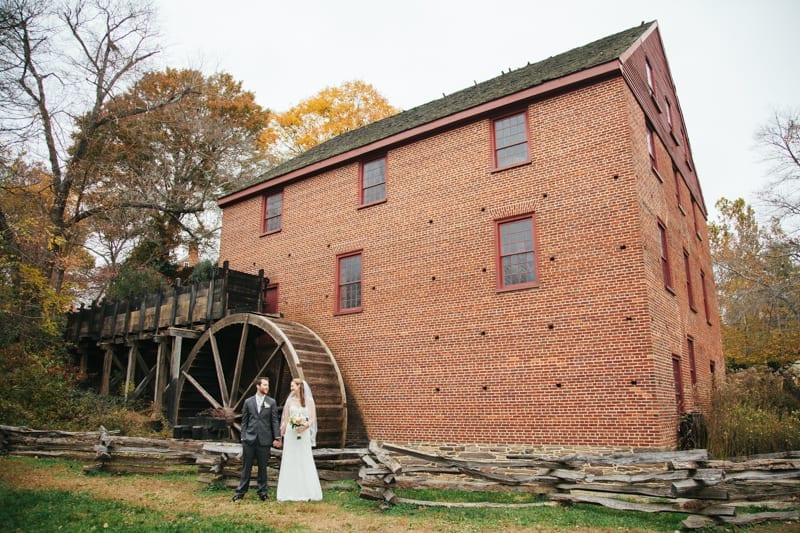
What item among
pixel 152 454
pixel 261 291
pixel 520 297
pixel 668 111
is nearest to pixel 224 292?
pixel 261 291

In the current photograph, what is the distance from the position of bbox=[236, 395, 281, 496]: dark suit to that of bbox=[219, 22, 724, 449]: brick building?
13.8ft

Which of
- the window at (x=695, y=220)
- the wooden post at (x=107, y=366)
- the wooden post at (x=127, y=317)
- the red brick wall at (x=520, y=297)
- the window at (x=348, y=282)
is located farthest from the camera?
the wooden post at (x=107, y=366)

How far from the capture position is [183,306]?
15359 millimetres

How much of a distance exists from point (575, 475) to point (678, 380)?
521cm

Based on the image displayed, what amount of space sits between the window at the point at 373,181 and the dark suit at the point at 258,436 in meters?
6.85

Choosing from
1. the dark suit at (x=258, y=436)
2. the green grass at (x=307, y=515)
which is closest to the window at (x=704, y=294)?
the green grass at (x=307, y=515)

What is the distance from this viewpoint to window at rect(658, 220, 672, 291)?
11862 mm

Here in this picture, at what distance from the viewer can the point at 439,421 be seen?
11547 millimetres

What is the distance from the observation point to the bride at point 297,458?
8.12 metres

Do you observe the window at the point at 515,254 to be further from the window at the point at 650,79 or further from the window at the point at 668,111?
the window at the point at 668,111

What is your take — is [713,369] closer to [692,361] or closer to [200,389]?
[692,361]

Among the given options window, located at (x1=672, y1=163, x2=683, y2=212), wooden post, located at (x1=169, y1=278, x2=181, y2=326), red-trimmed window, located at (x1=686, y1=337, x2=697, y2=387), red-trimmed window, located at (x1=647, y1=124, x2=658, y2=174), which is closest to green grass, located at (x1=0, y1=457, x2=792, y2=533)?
red-trimmed window, located at (x1=686, y1=337, x2=697, y2=387)

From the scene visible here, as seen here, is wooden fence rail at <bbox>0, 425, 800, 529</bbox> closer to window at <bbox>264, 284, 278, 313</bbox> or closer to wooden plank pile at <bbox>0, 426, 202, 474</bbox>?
wooden plank pile at <bbox>0, 426, 202, 474</bbox>

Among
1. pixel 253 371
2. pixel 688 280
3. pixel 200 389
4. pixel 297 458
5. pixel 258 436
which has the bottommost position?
pixel 297 458
